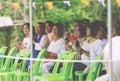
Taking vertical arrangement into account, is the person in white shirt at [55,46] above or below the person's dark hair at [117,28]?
below

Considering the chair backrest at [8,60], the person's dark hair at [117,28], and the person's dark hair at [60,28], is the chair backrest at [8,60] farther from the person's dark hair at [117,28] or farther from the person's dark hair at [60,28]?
the person's dark hair at [117,28]

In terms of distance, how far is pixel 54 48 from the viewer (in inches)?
263

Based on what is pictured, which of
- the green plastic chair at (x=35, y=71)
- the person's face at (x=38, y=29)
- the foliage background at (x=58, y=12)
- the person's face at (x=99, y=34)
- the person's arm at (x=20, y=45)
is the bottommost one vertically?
the green plastic chair at (x=35, y=71)

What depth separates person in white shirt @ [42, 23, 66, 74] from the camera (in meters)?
6.62

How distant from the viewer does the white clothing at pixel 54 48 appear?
662 cm

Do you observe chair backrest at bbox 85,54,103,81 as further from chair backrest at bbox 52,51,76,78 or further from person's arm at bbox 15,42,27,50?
person's arm at bbox 15,42,27,50

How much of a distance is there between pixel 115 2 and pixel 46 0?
1.02 meters

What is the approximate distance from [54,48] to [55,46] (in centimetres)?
3

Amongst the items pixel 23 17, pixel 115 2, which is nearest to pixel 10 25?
pixel 23 17

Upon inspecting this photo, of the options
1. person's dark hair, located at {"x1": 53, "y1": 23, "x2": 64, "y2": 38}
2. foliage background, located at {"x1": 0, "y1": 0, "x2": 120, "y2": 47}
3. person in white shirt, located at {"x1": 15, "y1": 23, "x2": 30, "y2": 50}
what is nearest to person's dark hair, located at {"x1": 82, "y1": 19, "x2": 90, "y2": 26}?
foliage background, located at {"x1": 0, "y1": 0, "x2": 120, "y2": 47}

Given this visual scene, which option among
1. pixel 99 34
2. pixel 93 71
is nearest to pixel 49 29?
pixel 99 34

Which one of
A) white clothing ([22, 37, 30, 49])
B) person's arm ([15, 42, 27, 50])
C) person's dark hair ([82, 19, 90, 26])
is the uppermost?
person's dark hair ([82, 19, 90, 26])

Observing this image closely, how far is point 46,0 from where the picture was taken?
21.8ft

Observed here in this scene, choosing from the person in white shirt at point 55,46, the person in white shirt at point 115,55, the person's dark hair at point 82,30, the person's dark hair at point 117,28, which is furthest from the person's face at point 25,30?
the person's dark hair at point 117,28
